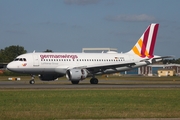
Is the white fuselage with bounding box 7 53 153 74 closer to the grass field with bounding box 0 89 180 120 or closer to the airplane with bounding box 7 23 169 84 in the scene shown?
the airplane with bounding box 7 23 169 84

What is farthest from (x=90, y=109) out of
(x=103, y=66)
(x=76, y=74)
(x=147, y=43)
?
(x=147, y=43)

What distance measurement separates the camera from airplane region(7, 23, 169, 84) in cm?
5638

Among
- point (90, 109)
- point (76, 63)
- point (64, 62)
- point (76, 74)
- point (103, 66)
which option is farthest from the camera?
point (76, 63)

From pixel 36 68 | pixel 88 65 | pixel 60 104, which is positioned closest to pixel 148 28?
pixel 88 65

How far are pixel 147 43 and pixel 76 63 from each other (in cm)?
1190

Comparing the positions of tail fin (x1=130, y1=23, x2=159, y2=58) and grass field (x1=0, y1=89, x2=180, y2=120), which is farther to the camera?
tail fin (x1=130, y1=23, x2=159, y2=58)

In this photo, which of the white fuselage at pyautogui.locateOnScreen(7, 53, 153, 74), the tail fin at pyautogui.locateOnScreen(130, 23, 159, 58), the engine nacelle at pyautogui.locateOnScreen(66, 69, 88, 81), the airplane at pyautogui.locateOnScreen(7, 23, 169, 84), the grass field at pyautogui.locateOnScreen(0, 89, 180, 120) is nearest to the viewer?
the grass field at pyautogui.locateOnScreen(0, 89, 180, 120)

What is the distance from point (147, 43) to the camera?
65938 millimetres

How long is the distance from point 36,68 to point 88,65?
22.8 ft

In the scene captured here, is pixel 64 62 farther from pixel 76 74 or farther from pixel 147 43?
pixel 147 43

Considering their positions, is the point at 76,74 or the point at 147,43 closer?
the point at 76,74

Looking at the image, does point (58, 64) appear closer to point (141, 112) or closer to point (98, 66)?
point (98, 66)

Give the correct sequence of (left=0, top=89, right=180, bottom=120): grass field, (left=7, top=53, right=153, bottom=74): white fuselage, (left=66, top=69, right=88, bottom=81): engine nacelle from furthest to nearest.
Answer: (left=7, top=53, right=153, bottom=74): white fuselage < (left=66, top=69, right=88, bottom=81): engine nacelle < (left=0, top=89, right=180, bottom=120): grass field

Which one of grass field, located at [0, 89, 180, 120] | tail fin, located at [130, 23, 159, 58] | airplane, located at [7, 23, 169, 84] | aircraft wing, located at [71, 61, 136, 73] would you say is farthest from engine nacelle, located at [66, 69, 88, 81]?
grass field, located at [0, 89, 180, 120]
